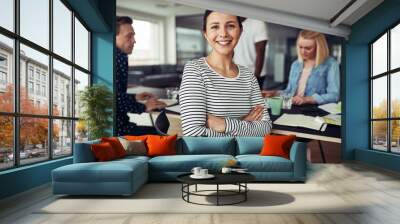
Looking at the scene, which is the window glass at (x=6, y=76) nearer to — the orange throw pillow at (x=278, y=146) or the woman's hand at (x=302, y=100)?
the orange throw pillow at (x=278, y=146)

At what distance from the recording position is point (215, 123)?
8.69 metres

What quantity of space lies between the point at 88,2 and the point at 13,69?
228cm

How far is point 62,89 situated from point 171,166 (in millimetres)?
2571

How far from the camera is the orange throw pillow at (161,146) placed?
22.7 ft

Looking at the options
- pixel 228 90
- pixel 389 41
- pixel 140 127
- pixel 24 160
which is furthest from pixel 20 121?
pixel 389 41

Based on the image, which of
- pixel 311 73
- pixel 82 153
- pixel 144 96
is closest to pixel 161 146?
pixel 82 153

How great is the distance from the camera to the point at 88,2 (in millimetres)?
7051

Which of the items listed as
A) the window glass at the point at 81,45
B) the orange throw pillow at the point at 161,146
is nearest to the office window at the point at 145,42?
the window glass at the point at 81,45

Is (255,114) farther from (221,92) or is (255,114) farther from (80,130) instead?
(80,130)

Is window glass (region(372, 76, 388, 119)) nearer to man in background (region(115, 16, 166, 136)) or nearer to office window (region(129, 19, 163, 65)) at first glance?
man in background (region(115, 16, 166, 136))

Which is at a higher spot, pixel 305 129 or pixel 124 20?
pixel 124 20

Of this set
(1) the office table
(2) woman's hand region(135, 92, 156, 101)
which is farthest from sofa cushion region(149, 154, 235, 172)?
(1) the office table

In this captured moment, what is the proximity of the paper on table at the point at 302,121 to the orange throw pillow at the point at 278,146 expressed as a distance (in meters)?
2.43

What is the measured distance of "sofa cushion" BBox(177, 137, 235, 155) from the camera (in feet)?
23.3
